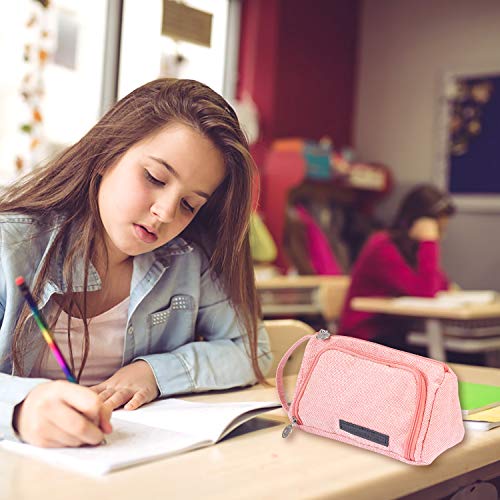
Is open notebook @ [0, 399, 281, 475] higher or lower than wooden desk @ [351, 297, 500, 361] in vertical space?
higher

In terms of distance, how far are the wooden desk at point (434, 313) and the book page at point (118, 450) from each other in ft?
9.50

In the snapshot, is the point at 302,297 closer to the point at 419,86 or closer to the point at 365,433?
the point at 419,86

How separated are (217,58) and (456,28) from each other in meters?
2.01

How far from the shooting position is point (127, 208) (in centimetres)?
126

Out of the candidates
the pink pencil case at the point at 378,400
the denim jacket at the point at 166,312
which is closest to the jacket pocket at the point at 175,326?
the denim jacket at the point at 166,312

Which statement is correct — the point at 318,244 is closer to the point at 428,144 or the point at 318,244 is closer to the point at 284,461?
the point at 428,144

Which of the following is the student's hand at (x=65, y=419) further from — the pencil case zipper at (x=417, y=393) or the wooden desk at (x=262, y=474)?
the pencil case zipper at (x=417, y=393)

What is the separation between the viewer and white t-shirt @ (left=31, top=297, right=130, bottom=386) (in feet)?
4.32

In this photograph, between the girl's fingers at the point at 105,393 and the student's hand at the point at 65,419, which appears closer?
the student's hand at the point at 65,419

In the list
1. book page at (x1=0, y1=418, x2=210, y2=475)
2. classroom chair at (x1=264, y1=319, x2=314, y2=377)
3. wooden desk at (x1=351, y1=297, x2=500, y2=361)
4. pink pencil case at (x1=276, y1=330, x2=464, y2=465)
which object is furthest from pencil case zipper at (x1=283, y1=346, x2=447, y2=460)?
wooden desk at (x1=351, y1=297, x2=500, y2=361)

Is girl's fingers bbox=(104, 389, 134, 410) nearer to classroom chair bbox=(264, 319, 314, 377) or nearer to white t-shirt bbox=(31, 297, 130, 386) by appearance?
white t-shirt bbox=(31, 297, 130, 386)

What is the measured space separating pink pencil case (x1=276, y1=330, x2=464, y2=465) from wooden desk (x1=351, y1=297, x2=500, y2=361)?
276 cm

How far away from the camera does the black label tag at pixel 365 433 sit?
97 centimetres

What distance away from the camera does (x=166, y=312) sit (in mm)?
1425
